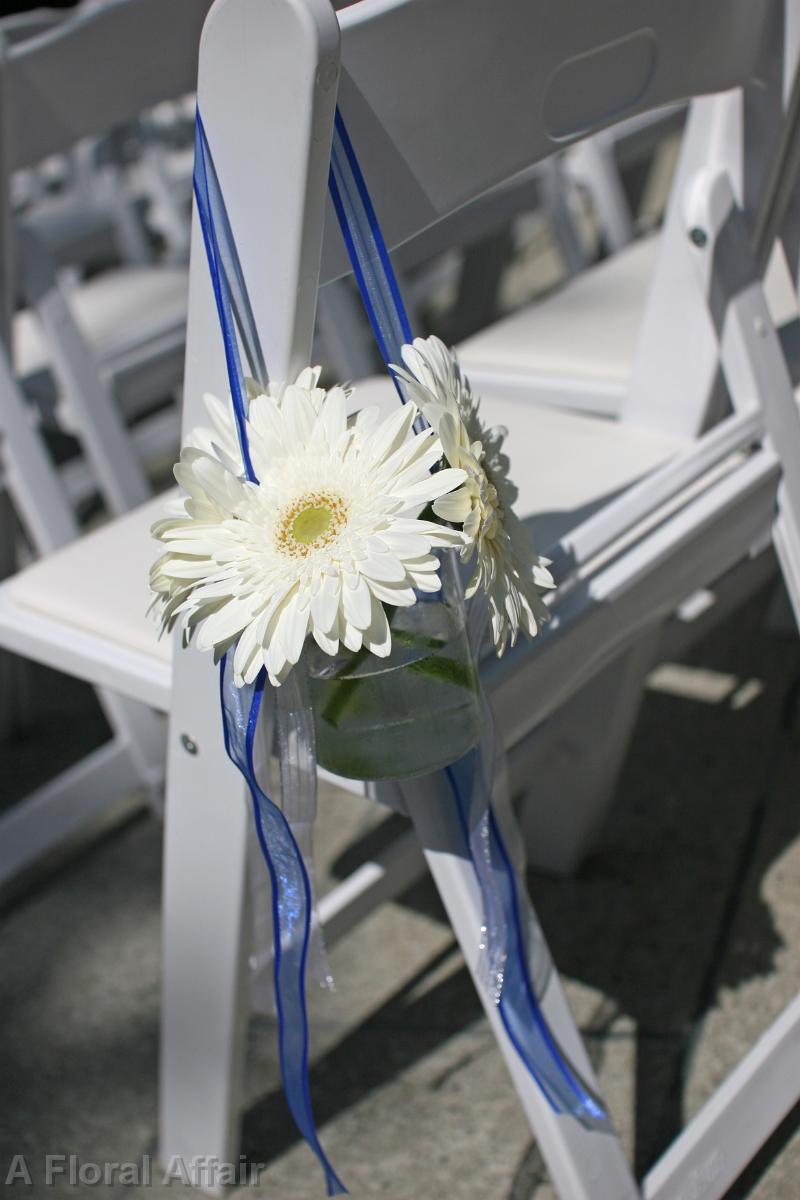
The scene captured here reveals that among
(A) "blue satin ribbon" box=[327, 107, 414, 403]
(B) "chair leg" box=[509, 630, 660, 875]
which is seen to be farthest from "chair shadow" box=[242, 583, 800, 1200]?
(A) "blue satin ribbon" box=[327, 107, 414, 403]

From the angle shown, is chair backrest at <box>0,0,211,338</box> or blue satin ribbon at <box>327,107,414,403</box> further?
chair backrest at <box>0,0,211,338</box>

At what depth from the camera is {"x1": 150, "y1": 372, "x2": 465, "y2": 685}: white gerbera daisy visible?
64cm

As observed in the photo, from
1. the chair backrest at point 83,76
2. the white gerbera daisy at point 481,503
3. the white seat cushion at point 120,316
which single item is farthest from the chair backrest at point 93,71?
the white gerbera daisy at point 481,503

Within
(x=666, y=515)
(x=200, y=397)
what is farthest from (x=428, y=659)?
(x=666, y=515)

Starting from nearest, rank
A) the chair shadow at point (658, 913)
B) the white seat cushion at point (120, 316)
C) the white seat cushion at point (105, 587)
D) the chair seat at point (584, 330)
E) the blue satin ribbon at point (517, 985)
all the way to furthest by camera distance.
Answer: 1. the blue satin ribbon at point (517, 985)
2. the white seat cushion at point (105, 587)
3. the chair shadow at point (658, 913)
4. the chair seat at point (584, 330)
5. the white seat cushion at point (120, 316)

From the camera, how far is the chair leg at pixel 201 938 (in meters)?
0.90

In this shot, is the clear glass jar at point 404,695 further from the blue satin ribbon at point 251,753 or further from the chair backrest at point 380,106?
the chair backrest at point 380,106

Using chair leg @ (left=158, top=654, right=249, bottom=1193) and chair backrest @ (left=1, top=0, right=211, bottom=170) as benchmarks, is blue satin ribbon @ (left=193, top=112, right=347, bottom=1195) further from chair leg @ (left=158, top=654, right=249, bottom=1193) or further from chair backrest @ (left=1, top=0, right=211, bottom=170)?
chair backrest @ (left=1, top=0, right=211, bottom=170)

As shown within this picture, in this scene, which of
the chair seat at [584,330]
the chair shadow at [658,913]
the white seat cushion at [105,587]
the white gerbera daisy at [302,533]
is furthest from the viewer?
the chair seat at [584,330]

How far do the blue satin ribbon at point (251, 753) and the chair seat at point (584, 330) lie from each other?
0.71 metres

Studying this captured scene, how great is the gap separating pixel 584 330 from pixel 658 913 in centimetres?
67

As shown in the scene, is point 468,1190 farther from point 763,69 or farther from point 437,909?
point 763,69

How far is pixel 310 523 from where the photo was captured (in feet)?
2.18

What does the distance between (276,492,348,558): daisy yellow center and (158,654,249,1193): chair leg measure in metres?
0.21
